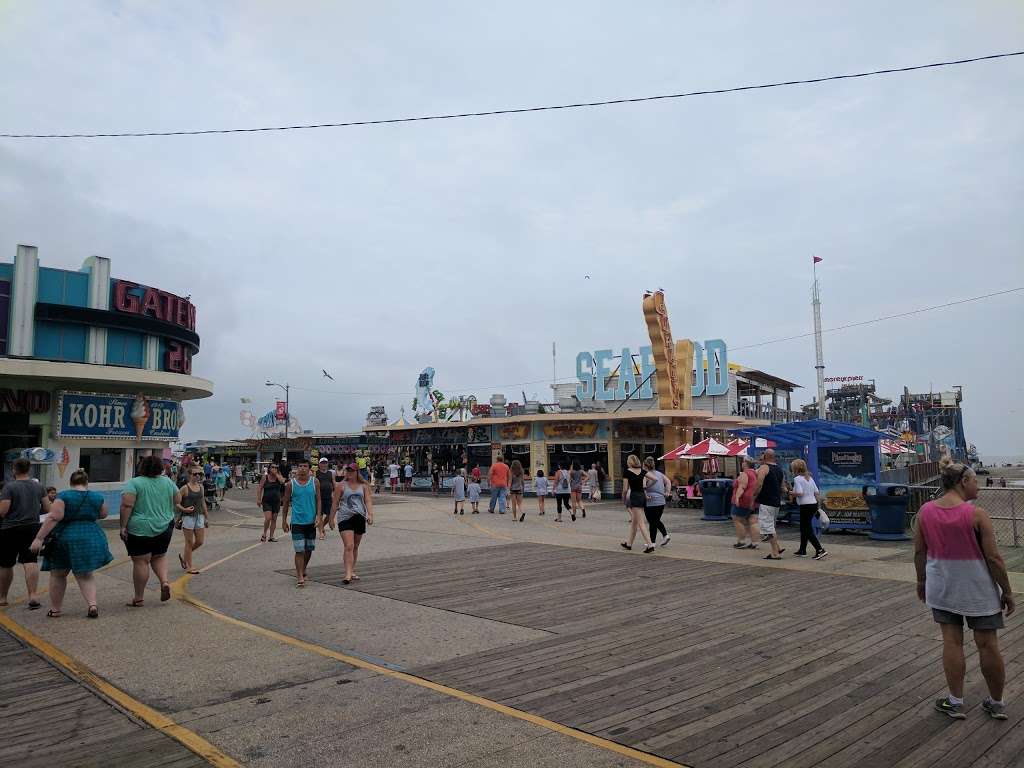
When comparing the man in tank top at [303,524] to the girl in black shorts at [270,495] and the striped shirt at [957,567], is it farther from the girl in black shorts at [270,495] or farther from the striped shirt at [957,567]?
the striped shirt at [957,567]

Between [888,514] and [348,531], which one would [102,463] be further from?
[888,514]

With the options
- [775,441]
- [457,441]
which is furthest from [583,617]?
[457,441]

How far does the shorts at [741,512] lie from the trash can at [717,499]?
20.5 ft

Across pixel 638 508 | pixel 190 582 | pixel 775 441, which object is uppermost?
pixel 775 441

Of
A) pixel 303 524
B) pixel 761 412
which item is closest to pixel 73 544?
pixel 303 524

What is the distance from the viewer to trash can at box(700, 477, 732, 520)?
18469 mm

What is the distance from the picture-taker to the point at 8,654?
19.6ft

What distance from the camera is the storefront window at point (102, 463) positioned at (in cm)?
2102

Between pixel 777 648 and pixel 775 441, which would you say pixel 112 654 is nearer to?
pixel 777 648

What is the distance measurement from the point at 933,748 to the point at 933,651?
2.15m

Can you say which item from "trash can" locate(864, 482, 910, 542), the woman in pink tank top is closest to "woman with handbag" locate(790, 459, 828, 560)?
"trash can" locate(864, 482, 910, 542)

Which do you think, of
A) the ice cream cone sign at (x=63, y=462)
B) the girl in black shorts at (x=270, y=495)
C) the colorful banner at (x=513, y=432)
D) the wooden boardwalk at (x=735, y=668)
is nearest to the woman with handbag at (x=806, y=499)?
the wooden boardwalk at (x=735, y=668)

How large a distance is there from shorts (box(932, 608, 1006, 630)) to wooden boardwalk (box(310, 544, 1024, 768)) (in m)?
0.56

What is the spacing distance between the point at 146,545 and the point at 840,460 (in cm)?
1372
